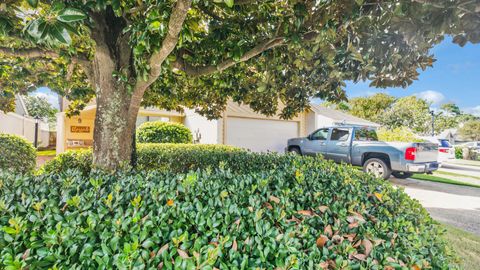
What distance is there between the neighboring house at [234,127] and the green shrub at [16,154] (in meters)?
6.24

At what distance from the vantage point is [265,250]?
1.53 metres

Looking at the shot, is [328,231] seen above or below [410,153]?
below

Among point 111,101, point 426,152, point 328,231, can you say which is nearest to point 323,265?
point 328,231

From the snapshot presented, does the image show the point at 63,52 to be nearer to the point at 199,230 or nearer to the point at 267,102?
the point at 199,230

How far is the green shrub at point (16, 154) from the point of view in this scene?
6.18 metres

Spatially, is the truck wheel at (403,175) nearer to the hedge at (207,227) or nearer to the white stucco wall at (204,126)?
the white stucco wall at (204,126)

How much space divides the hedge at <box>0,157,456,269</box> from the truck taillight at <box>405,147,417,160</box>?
20.2 ft

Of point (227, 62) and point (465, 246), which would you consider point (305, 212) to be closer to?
point (227, 62)

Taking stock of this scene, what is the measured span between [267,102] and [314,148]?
16.1 feet

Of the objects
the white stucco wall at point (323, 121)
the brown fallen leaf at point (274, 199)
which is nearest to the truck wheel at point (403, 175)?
the white stucco wall at point (323, 121)

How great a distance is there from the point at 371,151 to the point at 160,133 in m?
7.95

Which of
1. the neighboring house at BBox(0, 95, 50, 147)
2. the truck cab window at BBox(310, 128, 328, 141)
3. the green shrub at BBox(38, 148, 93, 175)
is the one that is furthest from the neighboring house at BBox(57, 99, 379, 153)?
the green shrub at BBox(38, 148, 93, 175)

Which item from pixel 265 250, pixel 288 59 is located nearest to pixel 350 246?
pixel 265 250

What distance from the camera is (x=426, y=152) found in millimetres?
7824
